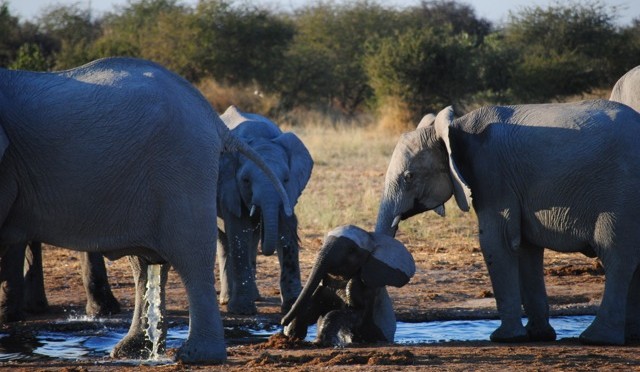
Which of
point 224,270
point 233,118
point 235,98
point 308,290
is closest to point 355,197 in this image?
point 233,118

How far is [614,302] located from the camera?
20.9 feet

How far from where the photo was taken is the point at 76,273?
968cm

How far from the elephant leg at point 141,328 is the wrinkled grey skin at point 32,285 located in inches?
56.0

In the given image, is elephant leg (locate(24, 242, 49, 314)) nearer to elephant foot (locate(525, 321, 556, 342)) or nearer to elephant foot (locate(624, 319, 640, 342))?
elephant foot (locate(525, 321, 556, 342))

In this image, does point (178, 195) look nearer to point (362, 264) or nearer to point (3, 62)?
point (362, 264)

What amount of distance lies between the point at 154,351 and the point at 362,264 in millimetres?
1241

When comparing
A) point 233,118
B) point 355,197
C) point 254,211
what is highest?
point 233,118

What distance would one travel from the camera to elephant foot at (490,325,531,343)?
6590 millimetres

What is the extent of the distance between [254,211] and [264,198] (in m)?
0.16

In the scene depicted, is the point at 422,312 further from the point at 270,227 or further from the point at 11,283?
the point at 11,283

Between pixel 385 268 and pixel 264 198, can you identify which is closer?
pixel 385 268

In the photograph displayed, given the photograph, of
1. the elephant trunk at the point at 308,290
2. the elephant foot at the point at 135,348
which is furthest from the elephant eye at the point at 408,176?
the elephant foot at the point at 135,348

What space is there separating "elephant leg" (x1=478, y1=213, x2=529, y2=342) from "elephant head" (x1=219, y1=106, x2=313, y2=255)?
4.59 ft

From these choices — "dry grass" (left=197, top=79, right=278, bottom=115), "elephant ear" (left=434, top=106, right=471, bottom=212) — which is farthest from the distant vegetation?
"elephant ear" (left=434, top=106, right=471, bottom=212)
